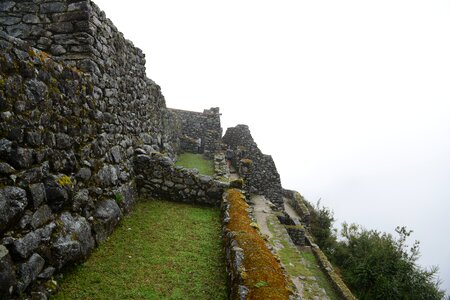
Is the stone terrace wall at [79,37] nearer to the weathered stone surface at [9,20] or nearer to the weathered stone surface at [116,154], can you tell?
the weathered stone surface at [9,20]

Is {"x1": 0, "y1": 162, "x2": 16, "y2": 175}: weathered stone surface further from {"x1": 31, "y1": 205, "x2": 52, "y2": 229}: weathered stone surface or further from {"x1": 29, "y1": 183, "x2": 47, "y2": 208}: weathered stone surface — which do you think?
{"x1": 31, "y1": 205, "x2": 52, "y2": 229}: weathered stone surface

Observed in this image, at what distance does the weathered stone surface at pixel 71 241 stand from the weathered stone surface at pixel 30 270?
321mm

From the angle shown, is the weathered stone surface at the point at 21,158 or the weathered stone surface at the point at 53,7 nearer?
the weathered stone surface at the point at 21,158

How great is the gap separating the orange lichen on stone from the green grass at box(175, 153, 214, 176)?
9.72m

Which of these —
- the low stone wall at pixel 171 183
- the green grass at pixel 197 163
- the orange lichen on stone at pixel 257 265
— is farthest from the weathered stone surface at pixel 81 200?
the green grass at pixel 197 163

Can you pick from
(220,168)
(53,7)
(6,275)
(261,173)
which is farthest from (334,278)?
(53,7)

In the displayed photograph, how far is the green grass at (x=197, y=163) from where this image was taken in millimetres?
17547

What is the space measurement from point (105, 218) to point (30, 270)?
7.90 feet

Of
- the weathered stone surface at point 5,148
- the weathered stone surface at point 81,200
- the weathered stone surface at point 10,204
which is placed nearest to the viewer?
the weathered stone surface at point 10,204

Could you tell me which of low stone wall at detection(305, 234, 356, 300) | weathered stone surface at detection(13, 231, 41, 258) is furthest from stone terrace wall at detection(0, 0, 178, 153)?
low stone wall at detection(305, 234, 356, 300)

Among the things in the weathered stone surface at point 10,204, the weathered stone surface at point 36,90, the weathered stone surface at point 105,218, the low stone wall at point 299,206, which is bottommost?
the low stone wall at point 299,206

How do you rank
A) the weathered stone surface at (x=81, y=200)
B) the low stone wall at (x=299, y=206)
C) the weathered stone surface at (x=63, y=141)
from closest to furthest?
1. the weathered stone surface at (x=63, y=141)
2. the weathered stone surface at (x=81, y=200)
3. the low stone wall at (x=299, y=206)

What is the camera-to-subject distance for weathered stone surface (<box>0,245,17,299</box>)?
141 inches

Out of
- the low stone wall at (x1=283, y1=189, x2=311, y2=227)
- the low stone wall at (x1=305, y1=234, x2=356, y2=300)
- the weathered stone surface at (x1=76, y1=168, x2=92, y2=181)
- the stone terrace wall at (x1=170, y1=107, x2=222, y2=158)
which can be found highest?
the stone terrace wall at (x1=170, y1=107, x2=222, y2=158)
